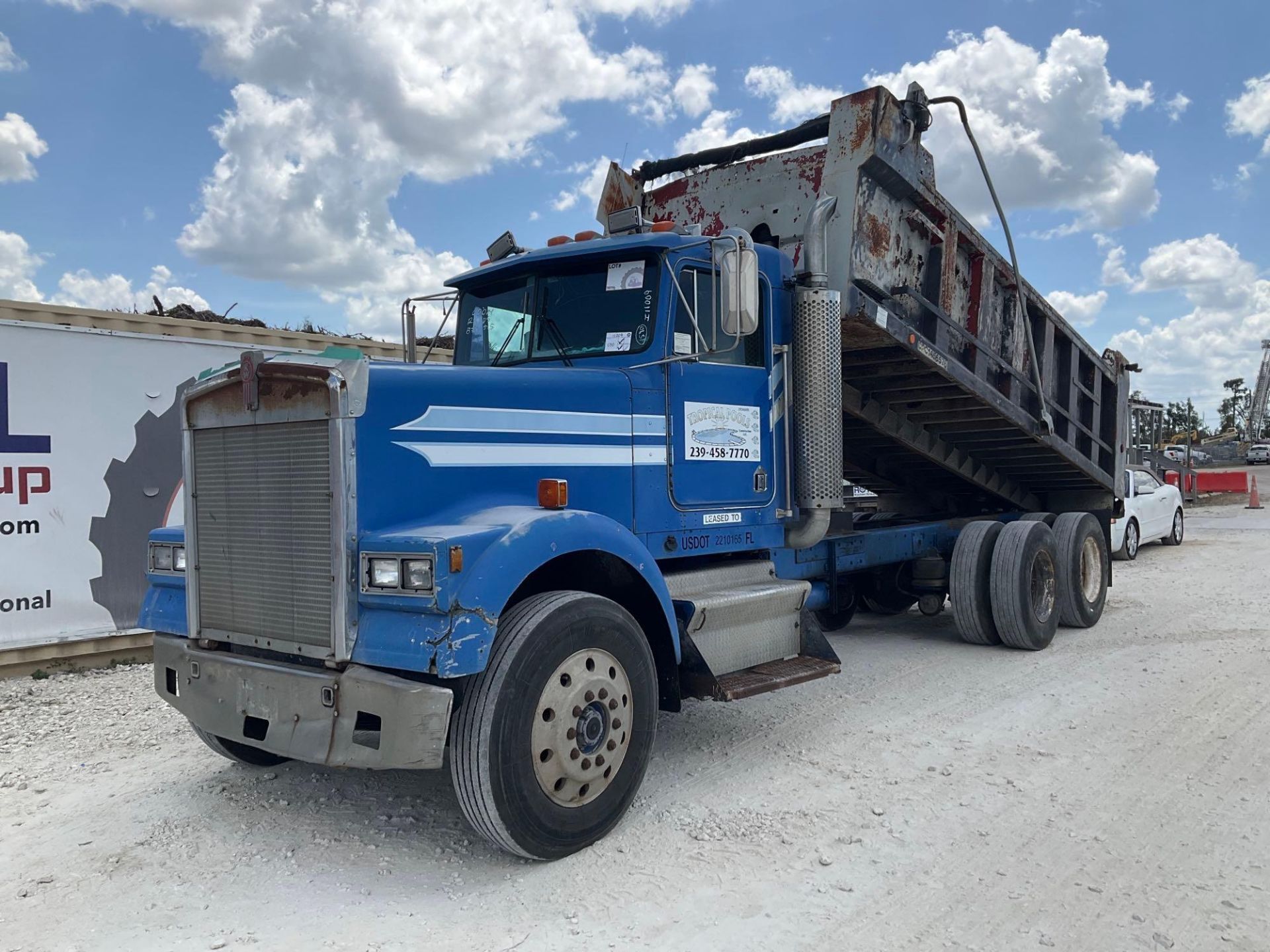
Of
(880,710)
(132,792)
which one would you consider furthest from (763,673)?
(132,792)

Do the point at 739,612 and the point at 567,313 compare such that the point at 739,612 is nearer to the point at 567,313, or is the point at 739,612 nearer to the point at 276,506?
the point at 567,313

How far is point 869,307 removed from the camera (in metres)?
5.97

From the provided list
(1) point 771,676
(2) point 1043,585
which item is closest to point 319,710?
(1) point 771,676

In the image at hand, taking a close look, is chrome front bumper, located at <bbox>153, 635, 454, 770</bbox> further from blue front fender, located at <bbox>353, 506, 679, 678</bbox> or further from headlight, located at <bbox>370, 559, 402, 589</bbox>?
headlight, located at <bbox>370, 559, 402, 589</bbox>

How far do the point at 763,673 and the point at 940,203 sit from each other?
3.69 metres

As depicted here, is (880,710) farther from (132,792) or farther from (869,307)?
(132,792)

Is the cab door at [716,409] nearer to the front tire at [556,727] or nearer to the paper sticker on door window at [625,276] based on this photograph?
the paper sticker on door window at [625,276]

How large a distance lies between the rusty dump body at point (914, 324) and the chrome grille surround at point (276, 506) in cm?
295

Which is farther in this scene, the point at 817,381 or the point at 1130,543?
the point at 1130,543

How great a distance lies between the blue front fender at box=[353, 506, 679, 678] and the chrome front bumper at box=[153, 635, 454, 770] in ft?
0.36

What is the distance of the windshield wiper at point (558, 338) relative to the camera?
5023mm

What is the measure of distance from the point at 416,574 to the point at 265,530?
899 millimetres

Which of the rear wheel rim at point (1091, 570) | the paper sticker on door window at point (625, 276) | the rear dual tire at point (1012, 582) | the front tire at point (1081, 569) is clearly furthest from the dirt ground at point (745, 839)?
the paper sticker on door window at point (625, 276)

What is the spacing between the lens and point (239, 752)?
4887mm
